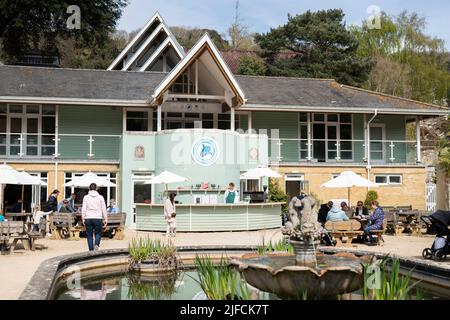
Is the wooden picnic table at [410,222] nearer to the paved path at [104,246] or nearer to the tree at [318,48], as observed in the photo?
the paved path at [104,246]

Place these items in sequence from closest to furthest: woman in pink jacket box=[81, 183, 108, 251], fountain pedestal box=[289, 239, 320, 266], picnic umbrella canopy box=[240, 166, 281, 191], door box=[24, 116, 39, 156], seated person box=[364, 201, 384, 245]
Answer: fountain pedestal box=[289, 239, 320, 266], woman in pink jacket box=[81, 183, 108, 251], seated person box=[364, 201, 384, 245], picnic umbrella canopy box=[240, 166, 281, 191], door box=[24, 116, 39, 156]

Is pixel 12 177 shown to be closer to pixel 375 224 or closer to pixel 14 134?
pixel 14 134

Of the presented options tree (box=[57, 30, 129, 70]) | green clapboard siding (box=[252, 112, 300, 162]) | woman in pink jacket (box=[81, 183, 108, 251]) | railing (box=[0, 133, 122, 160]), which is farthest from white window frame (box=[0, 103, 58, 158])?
tree (box=[57, 30, 129, 70])

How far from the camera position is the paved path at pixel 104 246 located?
10.1m

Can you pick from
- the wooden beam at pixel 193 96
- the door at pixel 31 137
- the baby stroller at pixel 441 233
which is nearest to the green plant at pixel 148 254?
the baby stroller at pixel 441 233

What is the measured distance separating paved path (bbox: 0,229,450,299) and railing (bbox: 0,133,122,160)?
640 centimetres

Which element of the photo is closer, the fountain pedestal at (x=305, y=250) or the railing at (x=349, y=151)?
the fountain pedestal at (x=305, y=250)

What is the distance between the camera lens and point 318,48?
46.9 m

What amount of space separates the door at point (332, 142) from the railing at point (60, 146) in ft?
35.2

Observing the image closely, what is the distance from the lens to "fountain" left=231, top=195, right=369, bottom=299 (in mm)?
7570

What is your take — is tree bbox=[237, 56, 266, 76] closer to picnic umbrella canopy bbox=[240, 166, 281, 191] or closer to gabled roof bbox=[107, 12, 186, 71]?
gabled roof bbox=[107, 12, 186, 71]

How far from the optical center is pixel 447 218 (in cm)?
1276

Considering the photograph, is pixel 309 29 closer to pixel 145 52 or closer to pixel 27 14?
pixel 145 52
